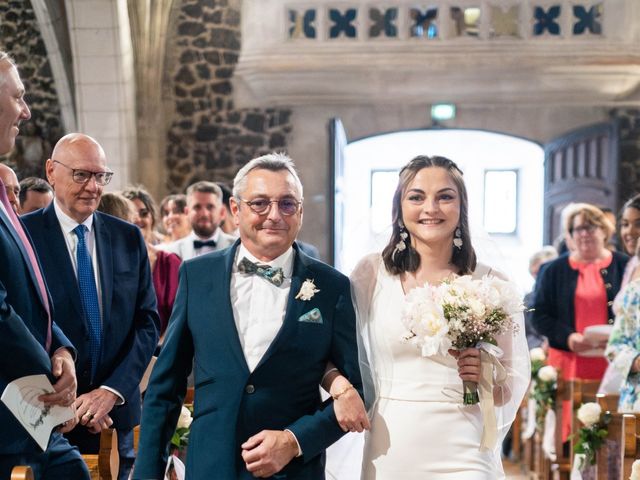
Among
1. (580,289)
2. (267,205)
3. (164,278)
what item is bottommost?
(580,289)

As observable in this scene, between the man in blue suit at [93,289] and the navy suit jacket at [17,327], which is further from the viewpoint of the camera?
the man in blue suit at [93,289]

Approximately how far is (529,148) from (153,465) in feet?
38.8

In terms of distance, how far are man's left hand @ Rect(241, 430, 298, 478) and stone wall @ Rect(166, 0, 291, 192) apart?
9093 millimetres

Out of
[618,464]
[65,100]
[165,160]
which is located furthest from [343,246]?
[618,464]

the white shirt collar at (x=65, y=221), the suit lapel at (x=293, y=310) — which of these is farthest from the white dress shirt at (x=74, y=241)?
the suit lapel at (x=293, y=310)

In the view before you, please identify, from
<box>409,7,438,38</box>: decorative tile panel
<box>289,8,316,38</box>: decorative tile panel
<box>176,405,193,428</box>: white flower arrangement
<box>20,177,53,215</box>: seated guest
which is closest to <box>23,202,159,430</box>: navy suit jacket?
<box>176,405,193,428</box>: white flower arrangement

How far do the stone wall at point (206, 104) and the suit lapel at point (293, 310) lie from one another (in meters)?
8.83

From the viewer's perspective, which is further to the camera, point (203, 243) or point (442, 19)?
point (442, 19)

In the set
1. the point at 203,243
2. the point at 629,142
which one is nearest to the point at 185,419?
the point at 203,243

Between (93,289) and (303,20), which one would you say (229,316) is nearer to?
(93,289)

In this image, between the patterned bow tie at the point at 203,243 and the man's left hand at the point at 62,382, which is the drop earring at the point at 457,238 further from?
the patterned bow tie at the point at 203,243

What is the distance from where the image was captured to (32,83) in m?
11.6

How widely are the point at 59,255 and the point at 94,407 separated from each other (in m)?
0.59

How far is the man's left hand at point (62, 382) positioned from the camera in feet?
9.10
